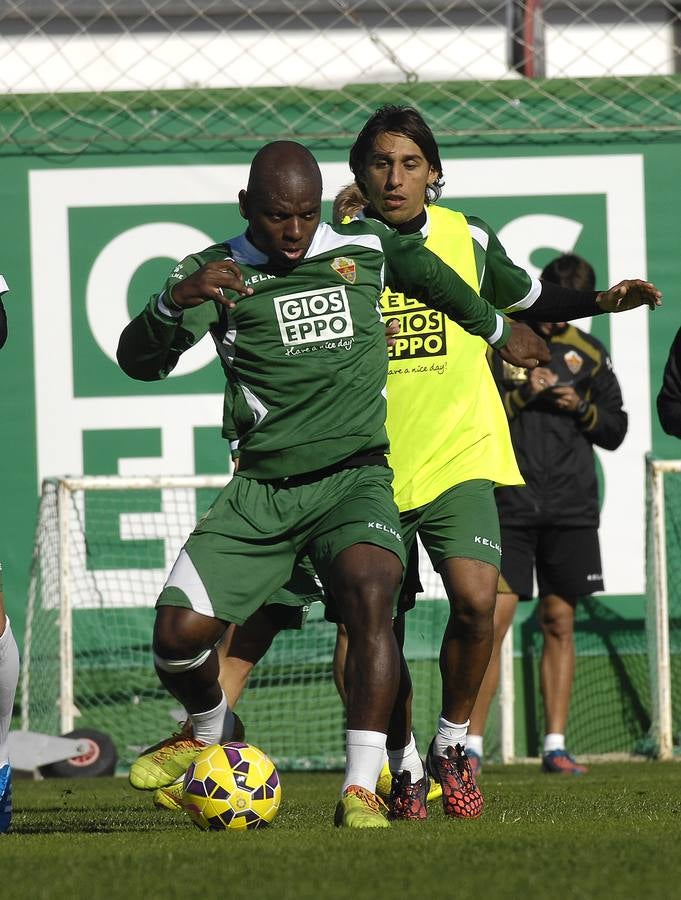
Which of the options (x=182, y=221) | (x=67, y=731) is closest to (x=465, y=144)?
(x=182, y=221)

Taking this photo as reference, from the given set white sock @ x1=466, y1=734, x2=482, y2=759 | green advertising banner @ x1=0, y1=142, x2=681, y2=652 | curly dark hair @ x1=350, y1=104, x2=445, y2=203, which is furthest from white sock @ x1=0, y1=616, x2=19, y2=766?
green advertising banner @ x1=0, y1=142, x2=681, y2=652

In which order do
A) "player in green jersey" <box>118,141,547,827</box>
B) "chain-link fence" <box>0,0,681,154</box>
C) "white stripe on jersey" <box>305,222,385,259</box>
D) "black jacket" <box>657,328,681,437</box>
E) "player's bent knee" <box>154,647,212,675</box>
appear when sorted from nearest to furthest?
"player in green jersey" <box>118,141,547,827</box> → "player's bent knee" <box>154,647,212,675</box> → "white stripe on jersey" <box>305,222,385,259</box> → "black jacket" <box>657,328,681,437</box> → "chain-link fence" <box>0,0,681,154</box>

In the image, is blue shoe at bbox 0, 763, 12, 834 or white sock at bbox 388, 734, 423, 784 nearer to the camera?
blue shoe at bbox 0, 763, 12, 834

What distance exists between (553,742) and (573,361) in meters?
2.03

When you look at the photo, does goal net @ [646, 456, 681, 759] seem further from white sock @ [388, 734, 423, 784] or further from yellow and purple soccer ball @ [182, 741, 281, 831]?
yellow and purple soccer ball @ [182, 741, 281, 831]

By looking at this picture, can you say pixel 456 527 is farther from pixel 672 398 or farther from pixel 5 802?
pixel 5 802

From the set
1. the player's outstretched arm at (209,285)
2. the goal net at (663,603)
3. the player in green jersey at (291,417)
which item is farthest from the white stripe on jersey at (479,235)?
the goal net at (663,603)

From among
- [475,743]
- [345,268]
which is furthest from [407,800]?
[475,743]

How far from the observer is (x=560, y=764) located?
8.14 meters

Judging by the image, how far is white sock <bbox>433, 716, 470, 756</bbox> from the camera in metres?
5.32

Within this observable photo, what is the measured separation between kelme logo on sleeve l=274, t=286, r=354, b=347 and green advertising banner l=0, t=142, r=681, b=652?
178 inches

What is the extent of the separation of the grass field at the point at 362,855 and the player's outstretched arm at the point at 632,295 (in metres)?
1.69

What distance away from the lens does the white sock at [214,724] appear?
519 centimetres

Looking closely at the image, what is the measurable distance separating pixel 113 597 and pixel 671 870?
6.13 metres
